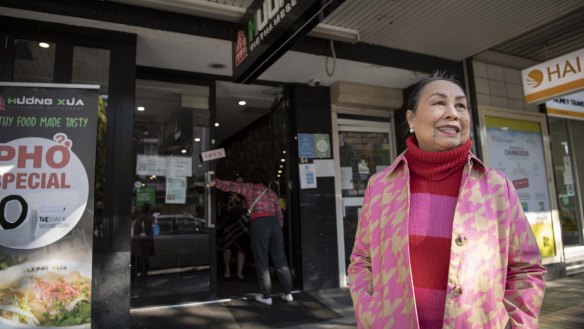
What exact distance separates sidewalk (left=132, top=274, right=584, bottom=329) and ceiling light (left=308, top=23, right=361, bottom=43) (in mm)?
3310

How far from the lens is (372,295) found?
4.83ft

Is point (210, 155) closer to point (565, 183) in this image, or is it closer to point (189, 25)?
point (189, 25)

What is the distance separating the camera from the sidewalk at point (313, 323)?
13.3ft

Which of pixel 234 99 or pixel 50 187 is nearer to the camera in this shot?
pixel 50 187

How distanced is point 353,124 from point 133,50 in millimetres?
3469

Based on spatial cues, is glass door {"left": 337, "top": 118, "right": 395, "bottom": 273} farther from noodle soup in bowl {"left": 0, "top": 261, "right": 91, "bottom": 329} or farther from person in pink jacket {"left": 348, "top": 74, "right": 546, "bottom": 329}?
person in pink jacket {"left": 348, "top": 74, "right": 546, "bottom": 329}

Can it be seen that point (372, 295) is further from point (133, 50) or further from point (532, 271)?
point (133, 50)

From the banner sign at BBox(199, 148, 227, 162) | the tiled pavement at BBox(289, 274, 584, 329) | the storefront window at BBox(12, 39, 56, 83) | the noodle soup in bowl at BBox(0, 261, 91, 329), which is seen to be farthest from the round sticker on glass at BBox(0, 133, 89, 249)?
the tiled pavement at BBox(289, 274, 584, 329)

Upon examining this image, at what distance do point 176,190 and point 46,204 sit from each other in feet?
5.64

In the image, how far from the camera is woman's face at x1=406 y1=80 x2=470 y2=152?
4.64ft

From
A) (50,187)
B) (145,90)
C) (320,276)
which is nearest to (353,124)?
(320,276)

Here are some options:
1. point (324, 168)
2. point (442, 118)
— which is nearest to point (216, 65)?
point (324, 168)

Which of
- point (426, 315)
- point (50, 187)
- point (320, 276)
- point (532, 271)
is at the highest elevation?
point (50, 187)

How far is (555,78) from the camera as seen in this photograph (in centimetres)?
522
